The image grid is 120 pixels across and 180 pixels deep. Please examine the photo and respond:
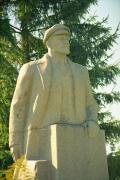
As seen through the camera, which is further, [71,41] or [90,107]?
[71,41]

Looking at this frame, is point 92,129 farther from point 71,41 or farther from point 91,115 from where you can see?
point 71,41

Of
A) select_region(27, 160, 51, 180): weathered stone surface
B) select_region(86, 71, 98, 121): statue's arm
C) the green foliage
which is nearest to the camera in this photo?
select_region(27, 160, 51, 180): weathered stone surface

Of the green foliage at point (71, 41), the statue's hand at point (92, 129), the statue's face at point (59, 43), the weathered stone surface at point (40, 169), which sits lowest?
the weathered stone surface at point (40, 169)

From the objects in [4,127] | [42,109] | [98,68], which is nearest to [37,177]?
[42,109]

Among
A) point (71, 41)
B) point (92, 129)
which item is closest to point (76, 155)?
point (92, 129)

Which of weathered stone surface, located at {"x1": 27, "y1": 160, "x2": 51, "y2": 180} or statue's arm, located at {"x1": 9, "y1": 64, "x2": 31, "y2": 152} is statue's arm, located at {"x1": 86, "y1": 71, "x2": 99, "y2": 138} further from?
statue's arm, located at {"x1": 9, "y1": 64, "x2": 31, "y2": 152}

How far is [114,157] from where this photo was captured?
12.5 m

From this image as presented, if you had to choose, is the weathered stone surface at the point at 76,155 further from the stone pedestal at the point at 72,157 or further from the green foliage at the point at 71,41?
the green foliage at the point at 71,41

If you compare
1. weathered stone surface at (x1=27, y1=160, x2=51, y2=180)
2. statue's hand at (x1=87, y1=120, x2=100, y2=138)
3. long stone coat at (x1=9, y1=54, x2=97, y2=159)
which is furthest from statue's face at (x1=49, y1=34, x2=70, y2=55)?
weathered stone surface at (x1=27, y1=160, x2=51, y2=180)

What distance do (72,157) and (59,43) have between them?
1.55 metres

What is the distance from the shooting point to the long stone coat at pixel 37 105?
4.89 m

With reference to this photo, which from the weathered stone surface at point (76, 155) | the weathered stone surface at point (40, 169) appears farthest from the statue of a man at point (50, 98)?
the weathered stone surface at point (40, 169)

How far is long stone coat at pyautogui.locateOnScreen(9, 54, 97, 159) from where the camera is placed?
4.89 meters

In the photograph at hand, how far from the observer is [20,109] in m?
5.05
